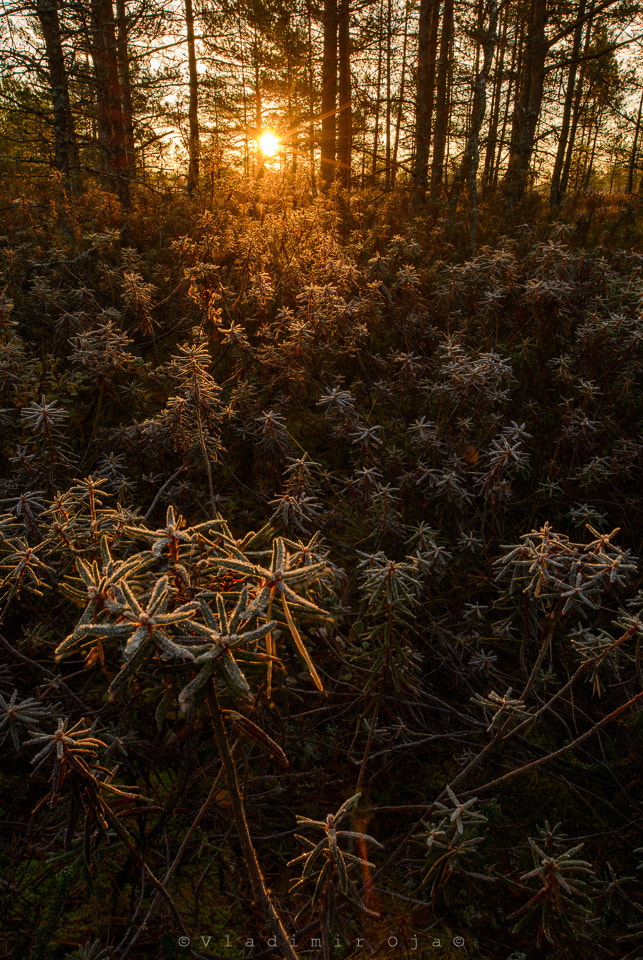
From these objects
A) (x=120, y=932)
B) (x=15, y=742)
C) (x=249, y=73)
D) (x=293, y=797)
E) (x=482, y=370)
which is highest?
(x=249, y=73)

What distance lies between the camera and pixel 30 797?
2.14 meters

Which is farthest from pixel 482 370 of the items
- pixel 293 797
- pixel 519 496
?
pixel 293 797

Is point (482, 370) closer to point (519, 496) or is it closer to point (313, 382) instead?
point (519, 496)

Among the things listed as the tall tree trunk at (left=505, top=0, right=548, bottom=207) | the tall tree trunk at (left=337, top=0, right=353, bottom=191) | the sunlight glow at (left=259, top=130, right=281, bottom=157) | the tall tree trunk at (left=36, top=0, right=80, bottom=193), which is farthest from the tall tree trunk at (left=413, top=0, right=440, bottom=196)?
the tall tree trunk at (left=36, top=0, right=80, bottom=193)

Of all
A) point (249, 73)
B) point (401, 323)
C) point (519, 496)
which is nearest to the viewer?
point (519, 496)

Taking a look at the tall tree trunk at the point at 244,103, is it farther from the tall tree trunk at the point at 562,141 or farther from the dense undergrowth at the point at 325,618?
the dense undergrowth at the point at 325,618

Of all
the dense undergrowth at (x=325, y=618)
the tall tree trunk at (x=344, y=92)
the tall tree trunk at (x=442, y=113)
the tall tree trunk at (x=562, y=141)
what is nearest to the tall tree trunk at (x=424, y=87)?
the tall tree trunk at (x=442, y=113)

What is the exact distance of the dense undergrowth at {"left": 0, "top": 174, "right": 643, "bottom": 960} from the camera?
137 centimetres

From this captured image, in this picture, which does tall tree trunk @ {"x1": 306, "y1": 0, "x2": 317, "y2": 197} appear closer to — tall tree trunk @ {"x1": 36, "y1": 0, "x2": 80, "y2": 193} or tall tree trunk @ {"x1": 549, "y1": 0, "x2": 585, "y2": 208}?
tall tree trunk @ {"x1": 36, "y1": 0, "x2": 80, "y2": 193}

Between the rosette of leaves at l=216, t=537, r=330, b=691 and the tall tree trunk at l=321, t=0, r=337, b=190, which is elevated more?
the tall tree trunk at l=321, t=0, r=337, b=190

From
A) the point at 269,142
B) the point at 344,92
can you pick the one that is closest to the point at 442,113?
the point at 344,92

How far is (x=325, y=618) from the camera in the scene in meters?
1.06

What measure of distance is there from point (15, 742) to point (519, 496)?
3036 millimetres

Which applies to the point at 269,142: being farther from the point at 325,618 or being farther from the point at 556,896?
the point at 556,896
